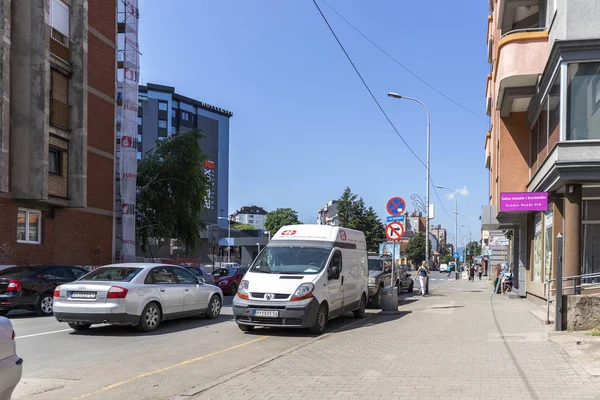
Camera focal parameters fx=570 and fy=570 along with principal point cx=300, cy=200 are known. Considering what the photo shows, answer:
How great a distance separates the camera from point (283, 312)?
11.2 metres

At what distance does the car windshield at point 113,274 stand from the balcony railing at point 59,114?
46.6 ft

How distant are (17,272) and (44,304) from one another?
1.17 m

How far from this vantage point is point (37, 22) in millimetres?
22719

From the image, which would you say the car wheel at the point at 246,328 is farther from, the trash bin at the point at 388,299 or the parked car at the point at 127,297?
the trash bin at the point at 388,299

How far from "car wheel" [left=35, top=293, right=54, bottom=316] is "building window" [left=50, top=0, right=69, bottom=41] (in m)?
13.7

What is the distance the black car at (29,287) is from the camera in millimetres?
15039

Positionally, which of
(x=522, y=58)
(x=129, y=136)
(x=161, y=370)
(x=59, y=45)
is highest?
(x=59, y=45)

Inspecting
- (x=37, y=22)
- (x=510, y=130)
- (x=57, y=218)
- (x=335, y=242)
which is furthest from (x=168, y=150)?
(x=335, y=242)

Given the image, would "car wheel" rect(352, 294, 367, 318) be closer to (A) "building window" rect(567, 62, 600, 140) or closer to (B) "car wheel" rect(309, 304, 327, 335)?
(B) "car wheel" rect(309, 304, 327, 335)

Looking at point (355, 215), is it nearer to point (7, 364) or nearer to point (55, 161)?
point (55, 161)

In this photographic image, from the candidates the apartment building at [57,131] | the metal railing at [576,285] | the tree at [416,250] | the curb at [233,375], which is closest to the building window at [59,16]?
the apartment building at [57,131]

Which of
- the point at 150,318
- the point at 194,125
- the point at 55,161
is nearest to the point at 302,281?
the point at 150,318

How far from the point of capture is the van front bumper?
36.6 ft

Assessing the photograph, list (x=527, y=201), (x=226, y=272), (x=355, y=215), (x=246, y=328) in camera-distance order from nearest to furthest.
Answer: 1. (x=246, y=328)
2. (x=527, y=201)
3. (x=226, y=272)
4. (x=355, y=215)
